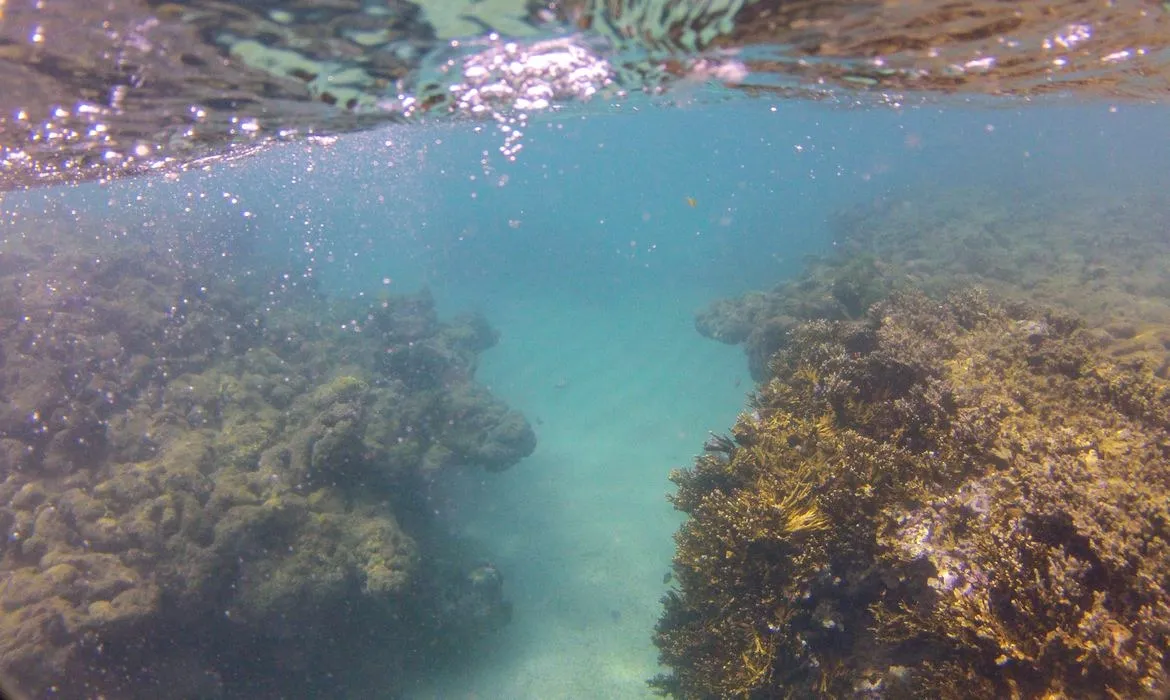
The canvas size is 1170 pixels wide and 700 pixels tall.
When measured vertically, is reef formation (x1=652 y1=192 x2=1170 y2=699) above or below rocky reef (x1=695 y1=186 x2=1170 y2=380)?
above

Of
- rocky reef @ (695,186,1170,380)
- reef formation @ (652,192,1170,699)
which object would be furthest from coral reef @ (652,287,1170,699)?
rocky reef @ (695,186,1170,380)

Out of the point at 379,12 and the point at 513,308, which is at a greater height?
the point at 379,12

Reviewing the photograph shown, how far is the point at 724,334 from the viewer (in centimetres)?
2192

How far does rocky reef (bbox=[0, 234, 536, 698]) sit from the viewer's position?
981 cm

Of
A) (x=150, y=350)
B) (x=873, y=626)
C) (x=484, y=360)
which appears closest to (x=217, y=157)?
(x=150, y=350)

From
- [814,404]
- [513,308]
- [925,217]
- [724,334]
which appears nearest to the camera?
[814,404]

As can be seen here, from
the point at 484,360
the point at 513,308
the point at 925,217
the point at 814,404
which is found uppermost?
the point at 814,404

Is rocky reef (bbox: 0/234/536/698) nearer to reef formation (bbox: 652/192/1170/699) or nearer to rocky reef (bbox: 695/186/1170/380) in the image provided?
reef formation (bbox: 652/192/1170/699)

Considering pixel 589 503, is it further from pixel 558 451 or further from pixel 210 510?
pixel 210 510

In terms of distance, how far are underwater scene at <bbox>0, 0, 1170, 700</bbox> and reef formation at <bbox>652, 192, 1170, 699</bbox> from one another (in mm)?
33

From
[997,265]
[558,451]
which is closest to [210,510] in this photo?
[558,451]

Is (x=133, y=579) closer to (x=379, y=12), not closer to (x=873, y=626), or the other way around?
(x=379, y=12)

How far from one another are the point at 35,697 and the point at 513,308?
118ft

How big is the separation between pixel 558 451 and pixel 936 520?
53.6 ft
